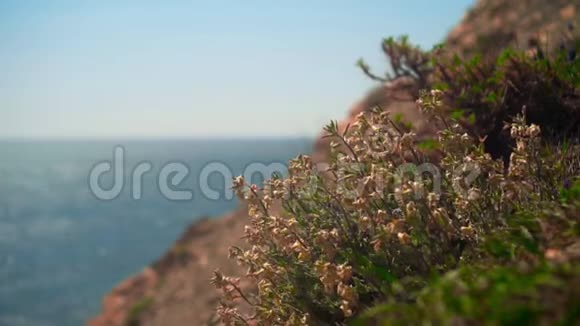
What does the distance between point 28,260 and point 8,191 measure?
59020 mm

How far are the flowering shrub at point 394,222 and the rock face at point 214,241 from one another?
3914 millimetres

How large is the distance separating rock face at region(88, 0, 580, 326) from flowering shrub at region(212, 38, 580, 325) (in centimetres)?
391

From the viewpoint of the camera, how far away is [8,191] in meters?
99.4

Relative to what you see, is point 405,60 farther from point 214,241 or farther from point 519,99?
point 214,241

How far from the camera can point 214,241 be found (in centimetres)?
1909

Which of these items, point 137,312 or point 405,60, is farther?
point 137,312

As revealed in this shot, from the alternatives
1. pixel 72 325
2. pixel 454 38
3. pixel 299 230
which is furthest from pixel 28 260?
pixel 299 230

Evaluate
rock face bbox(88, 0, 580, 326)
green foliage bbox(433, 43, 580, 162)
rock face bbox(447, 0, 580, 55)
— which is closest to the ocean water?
rock face bbox(88, 0, 580, 326)

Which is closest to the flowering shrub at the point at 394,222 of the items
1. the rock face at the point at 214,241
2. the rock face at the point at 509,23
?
the rock face at the point at 214,241

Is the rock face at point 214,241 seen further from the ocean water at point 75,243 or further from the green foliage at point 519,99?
the green foliage at point 519,99

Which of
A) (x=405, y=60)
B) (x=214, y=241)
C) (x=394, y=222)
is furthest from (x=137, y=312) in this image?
(x=394, y=222)

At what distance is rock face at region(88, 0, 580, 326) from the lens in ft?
39.1

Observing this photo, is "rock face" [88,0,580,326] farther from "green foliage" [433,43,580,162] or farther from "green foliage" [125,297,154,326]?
"green foliage" [433,43,580,162]

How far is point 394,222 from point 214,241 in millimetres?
16493
